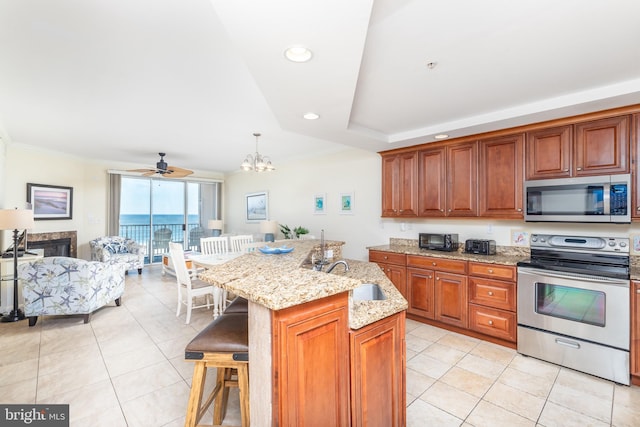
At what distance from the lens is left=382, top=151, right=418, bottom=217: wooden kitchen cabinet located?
385 cm

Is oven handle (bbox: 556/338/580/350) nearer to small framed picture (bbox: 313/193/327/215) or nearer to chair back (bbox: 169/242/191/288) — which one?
small framed picture (bbox: 313/193/327/215)

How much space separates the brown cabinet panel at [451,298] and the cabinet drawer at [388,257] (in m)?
0.45

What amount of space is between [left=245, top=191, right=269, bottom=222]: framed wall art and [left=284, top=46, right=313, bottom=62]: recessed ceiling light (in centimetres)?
507

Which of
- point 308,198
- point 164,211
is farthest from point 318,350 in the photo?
point 164,211

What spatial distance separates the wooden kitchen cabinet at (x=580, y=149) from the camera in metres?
2.48

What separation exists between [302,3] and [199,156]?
5166 millimetres

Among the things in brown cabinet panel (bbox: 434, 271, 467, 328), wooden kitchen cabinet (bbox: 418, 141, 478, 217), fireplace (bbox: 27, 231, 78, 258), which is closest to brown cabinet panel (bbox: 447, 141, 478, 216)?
wooden kitchen cabinet (bbox: 418, 141, 478, 217)

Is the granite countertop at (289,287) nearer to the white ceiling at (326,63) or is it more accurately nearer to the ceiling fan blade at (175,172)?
the white ceiling at (326,63)

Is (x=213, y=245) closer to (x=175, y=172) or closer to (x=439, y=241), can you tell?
(x=175, y=172)

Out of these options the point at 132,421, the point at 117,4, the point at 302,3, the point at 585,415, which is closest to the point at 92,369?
the point at 132,421

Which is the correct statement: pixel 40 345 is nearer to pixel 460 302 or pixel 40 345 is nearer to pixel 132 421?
pixel 132 421

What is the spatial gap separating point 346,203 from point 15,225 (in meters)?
4.36

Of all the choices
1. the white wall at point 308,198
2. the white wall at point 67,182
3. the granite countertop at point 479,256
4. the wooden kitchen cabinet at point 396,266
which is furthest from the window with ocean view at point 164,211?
the granite countertop at point 479,256

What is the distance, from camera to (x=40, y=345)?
2.96 metres
